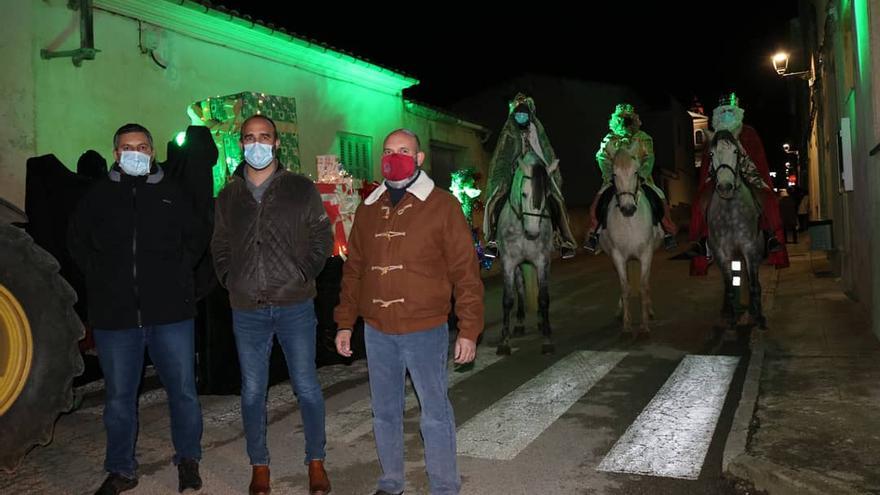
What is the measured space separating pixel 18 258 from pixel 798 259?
63.3 feet

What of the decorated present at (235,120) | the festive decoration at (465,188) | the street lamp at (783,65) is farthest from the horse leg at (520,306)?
the street lamp at (783,65)

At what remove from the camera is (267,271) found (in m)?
4.16

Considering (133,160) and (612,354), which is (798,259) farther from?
(133,160)

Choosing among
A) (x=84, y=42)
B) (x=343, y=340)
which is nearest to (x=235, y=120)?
(x=84, y=42)

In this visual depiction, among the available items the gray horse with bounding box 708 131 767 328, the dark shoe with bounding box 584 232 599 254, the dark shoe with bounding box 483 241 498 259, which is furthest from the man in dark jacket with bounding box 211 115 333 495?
the dark shoe with bounding box 584 232 599 254

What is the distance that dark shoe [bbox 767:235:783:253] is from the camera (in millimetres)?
9453

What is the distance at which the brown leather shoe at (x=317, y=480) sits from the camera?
434 cm

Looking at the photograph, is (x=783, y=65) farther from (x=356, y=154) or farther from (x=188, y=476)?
(x=188, y=476)

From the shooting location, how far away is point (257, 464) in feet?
14.3

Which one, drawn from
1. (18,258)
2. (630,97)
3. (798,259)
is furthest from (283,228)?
(630,97)

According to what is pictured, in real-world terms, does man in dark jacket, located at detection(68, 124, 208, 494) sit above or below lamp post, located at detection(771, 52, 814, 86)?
below

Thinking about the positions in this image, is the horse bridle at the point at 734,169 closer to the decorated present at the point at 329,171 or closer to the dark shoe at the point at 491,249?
the dark shoe at the point at 491,249

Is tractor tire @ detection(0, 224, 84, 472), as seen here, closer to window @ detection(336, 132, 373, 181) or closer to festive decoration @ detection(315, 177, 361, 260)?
festive decoration @ detection(315, 177, 361, 260)

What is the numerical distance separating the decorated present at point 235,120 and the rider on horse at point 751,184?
17.7ft
